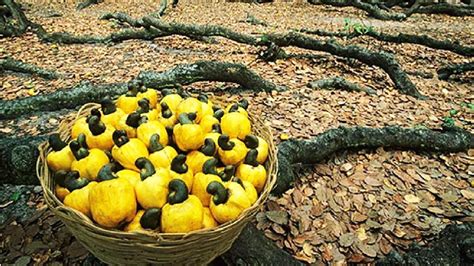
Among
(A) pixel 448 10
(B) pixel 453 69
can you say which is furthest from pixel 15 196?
(A) pixel 448 10

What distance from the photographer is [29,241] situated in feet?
8.35

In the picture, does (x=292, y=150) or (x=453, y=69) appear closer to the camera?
(x=292, y=150)

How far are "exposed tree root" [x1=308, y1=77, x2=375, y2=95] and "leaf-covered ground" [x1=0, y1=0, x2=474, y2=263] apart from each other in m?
0.13

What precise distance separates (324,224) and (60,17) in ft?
32.7

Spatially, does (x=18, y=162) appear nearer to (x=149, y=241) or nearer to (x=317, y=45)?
(x=149, y=241)

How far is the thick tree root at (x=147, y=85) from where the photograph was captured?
3779 mm

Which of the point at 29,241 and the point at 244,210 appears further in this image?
the point at 29,241

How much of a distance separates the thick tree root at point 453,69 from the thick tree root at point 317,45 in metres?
1.09

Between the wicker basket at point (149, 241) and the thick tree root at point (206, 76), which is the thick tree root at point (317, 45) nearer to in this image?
the thick tree root at point (206, 76)

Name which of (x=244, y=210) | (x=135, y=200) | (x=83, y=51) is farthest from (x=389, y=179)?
(x=83, y=51)

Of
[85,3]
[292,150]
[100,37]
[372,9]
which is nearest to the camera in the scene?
[292,150]

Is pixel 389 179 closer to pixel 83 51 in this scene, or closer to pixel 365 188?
pixel 365 188

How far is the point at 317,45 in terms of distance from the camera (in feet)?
19.7

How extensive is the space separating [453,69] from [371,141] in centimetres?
339
